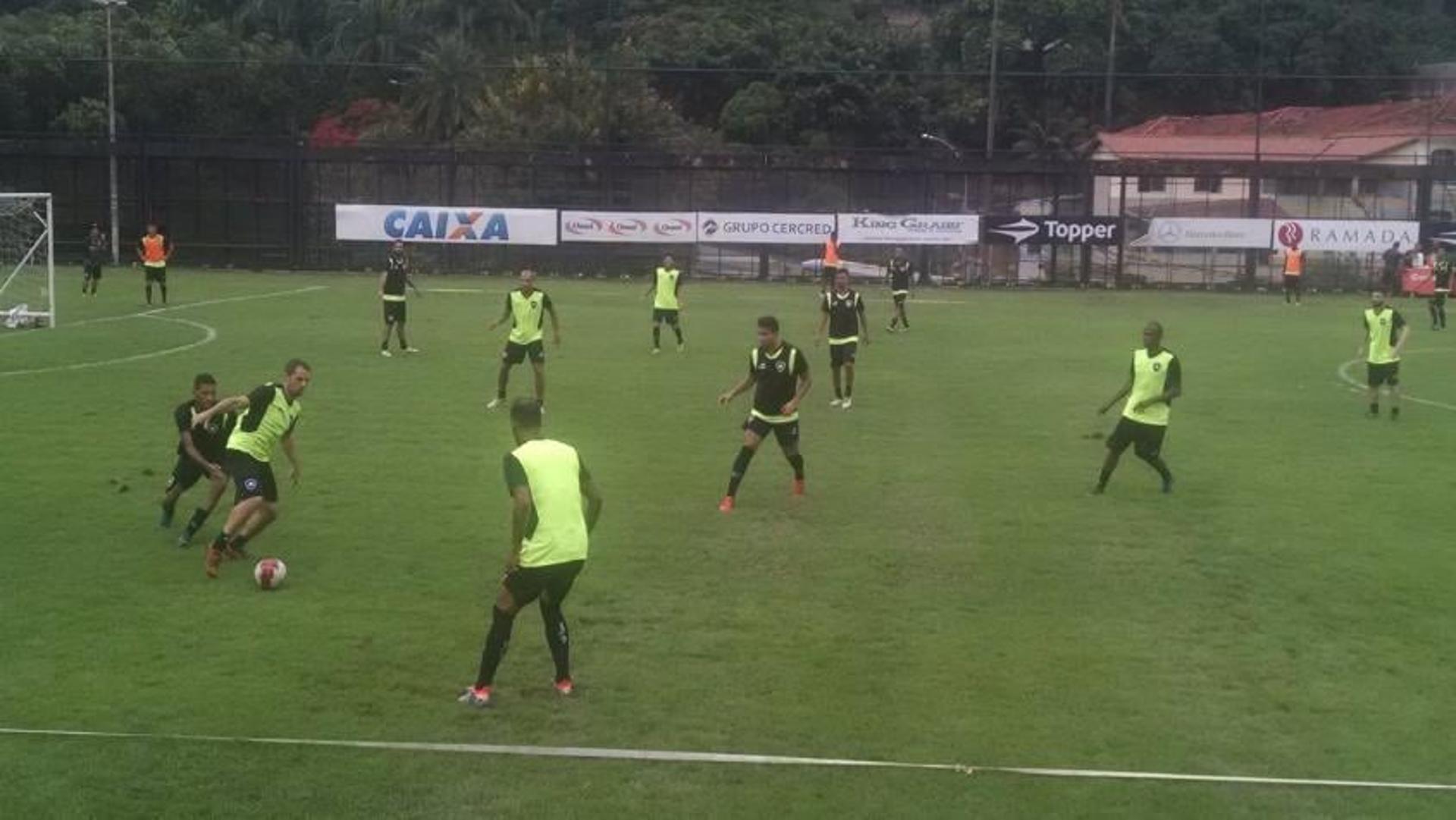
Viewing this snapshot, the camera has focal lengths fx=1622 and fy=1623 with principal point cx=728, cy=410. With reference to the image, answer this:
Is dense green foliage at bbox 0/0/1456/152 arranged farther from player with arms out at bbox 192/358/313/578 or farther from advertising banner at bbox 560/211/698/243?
player with arms out at bbox 192/358/313/578

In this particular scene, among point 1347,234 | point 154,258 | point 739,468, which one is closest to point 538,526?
point 739,468

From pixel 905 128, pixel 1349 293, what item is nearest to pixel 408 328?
pixel 1349 293

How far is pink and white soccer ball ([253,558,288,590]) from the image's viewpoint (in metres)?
12.8

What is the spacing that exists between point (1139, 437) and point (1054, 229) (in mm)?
43402

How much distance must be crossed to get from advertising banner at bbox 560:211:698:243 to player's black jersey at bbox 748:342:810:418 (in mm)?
43726

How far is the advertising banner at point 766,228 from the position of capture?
59438 millimetres

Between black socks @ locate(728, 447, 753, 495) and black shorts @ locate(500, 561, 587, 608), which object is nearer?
black shorts @ locate(500, 561, 587, 608)

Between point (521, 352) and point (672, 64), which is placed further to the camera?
point (672, 64)

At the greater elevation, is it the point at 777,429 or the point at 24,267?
the point at 24,267

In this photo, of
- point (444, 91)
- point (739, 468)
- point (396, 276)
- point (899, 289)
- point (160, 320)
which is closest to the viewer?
point (739, 468)

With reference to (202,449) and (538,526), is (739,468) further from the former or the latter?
(538,526)

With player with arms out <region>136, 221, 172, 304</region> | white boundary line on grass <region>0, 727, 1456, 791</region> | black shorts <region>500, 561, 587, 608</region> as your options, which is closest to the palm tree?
player with arms out <region>136, 221, 172, 304</region>

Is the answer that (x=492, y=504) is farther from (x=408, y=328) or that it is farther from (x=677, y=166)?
(x=677, y=166)

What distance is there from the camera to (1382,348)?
78.9 feet
